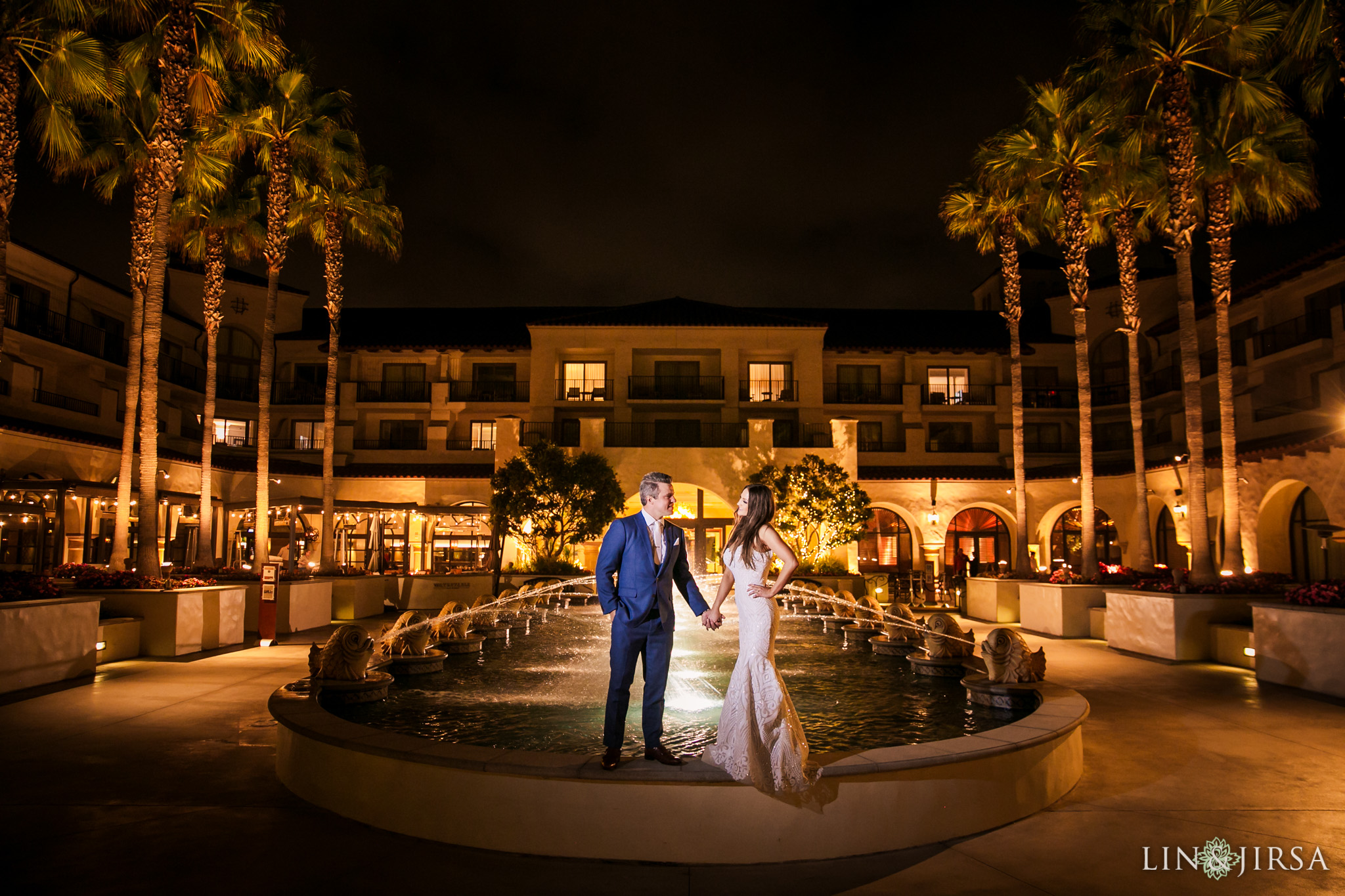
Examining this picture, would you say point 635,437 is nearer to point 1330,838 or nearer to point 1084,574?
point 1084,574

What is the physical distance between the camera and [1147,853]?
5.44m

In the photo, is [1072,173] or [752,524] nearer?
[752,524]

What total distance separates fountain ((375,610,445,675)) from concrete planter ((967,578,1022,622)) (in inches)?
618

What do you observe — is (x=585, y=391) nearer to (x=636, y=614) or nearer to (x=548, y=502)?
(x=548, y=502)

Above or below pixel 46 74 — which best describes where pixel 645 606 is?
below

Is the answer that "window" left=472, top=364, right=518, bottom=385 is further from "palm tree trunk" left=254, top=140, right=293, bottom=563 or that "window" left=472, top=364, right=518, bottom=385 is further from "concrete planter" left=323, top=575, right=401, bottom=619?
"concrete planter" left=323, top=575, right=401, bottom=619

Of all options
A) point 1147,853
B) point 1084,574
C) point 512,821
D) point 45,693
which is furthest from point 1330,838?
point 1084,574

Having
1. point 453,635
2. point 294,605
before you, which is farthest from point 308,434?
point 453,635

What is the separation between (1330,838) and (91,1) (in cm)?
2039

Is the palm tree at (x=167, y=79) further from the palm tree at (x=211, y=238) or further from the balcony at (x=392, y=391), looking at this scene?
the balcony at (x=392, y=391)

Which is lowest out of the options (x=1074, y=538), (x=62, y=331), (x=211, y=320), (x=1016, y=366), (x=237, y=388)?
(x=1074, y=538)

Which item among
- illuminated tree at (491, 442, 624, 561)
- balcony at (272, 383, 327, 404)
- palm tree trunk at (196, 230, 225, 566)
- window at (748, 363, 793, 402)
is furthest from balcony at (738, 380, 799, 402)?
palm tree trunk at (196, 230, 225, 566)

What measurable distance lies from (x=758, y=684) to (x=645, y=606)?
88 cm

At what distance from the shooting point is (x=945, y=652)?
1077 cm
